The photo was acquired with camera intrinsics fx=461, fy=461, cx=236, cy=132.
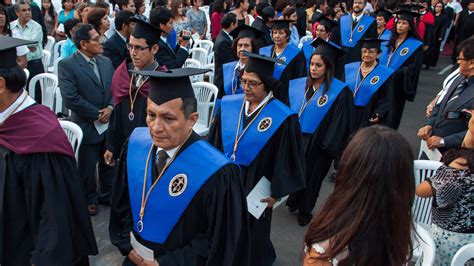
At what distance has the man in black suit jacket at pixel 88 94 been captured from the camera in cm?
402

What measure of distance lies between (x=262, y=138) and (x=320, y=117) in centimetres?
126

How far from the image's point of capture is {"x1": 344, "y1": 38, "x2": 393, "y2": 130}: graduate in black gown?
5.26 metres

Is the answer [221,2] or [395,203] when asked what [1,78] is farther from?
[221,2]

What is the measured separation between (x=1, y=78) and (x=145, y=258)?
3.90ft

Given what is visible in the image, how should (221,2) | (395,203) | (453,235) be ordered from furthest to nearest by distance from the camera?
(221,2)
(453,235)
(395,203)

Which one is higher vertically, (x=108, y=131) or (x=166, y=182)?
(x=166, y=182)

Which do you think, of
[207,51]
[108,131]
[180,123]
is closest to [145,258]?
[180,123]

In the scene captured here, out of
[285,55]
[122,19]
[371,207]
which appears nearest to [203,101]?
[122,19]

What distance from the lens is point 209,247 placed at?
2.21 metres

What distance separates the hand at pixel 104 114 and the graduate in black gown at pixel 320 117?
1771mm

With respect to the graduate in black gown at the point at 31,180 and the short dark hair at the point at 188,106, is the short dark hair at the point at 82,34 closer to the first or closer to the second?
the graduate in black gown at the point at 31,180

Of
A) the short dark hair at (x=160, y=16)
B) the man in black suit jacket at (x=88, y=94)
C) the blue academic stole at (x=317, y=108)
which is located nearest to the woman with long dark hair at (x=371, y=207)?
the blue academic stole at (x=317, y=108)

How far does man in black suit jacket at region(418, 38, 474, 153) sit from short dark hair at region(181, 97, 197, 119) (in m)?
2.49

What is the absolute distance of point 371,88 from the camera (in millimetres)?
5262
